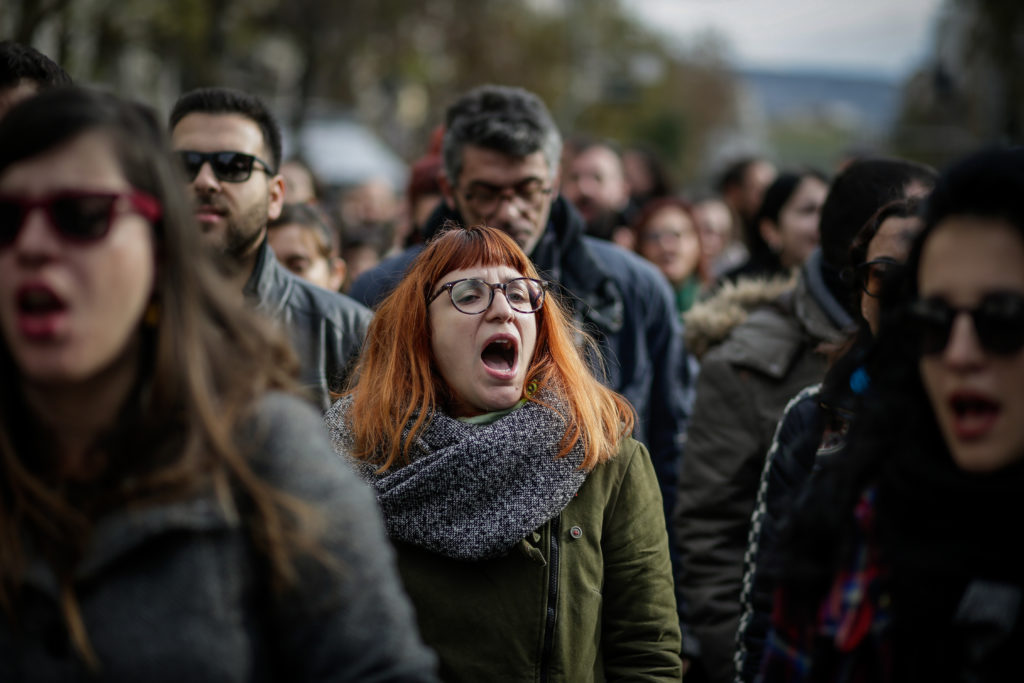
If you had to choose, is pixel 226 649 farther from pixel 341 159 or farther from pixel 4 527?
pixel 341 159

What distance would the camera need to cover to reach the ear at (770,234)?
20.5 ft

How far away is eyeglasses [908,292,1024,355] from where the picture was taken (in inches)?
72.1

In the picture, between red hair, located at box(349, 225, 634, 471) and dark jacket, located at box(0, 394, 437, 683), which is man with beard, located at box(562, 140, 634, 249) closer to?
red hair, located at box(349, 225, 634, 471)

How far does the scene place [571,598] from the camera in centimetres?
286

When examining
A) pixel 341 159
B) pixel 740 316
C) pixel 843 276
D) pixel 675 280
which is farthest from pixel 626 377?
pixel 341 159

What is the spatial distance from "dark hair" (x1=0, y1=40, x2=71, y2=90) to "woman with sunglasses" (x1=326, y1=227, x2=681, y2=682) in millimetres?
1320

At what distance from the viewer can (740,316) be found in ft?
14.2

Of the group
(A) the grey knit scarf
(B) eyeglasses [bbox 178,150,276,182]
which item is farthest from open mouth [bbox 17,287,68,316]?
(B) eyeglasses [bbox 178,150,276,182]

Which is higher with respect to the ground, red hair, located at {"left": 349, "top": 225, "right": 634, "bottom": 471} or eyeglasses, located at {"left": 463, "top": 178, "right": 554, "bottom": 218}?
eyeglasses, located at {"left": 463, "top": 178, "right": 554, "bottom": 218}

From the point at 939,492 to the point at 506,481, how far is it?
129 cm

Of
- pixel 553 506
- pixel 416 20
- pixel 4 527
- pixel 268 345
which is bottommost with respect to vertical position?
pixel 553 506

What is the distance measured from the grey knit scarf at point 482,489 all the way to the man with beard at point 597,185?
3913mm

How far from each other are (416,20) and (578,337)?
925 inches

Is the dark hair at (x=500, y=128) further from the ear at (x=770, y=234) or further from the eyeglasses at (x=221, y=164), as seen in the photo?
the ear at (x=770, y=234)
